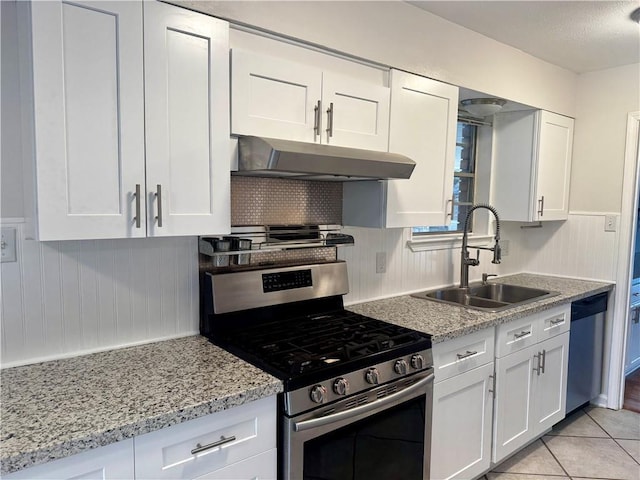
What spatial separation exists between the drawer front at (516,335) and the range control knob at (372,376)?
93cm

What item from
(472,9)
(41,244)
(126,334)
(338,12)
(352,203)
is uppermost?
(472,9)

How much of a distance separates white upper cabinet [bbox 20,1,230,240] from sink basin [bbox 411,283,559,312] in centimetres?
161

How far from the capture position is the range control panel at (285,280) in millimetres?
2016

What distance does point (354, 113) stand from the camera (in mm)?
1986

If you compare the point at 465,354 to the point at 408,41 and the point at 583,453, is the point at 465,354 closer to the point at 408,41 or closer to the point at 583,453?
the point at 583,453

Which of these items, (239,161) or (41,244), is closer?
(41,244)

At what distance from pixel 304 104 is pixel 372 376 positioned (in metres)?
1.09

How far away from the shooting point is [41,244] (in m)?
1.54

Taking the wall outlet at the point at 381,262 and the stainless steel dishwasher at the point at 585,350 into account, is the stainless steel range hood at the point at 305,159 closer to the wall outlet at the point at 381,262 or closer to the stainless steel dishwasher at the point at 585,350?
the wall outlet at the point at 381,262

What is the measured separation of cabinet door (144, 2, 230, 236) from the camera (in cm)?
147

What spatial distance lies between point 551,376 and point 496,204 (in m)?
1.22

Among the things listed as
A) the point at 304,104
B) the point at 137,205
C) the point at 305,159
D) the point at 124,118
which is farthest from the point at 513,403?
the point at 124,118

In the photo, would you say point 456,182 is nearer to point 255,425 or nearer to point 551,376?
point 551,376

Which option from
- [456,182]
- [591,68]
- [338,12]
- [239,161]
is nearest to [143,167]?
[239,161]
